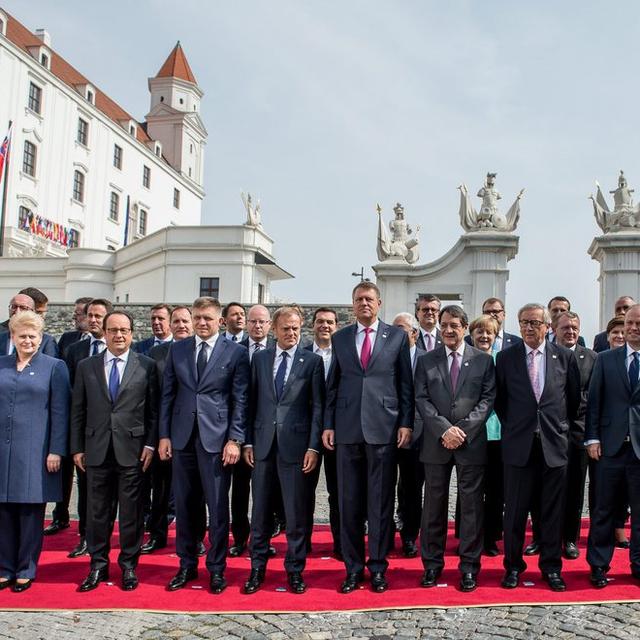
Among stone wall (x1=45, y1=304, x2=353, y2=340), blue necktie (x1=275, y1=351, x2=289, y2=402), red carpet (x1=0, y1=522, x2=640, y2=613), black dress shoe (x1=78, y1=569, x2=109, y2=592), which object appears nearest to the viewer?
red carpet (x1=0, y1=522, x2=640, y2=613)

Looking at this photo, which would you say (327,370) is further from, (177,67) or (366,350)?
(177,67)

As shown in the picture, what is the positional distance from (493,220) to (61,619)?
15.7 meters

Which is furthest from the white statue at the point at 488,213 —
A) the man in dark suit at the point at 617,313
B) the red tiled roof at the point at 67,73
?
the red tiled roof at the point at 67,73

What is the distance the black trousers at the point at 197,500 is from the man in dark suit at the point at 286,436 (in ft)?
0.75

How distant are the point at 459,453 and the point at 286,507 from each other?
4.50ft

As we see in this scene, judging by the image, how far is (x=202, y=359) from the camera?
570 cm

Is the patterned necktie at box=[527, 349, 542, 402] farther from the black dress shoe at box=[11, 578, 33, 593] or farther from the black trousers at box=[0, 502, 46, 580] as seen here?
the black dress shoe at box=[11, 578, 33, 593]

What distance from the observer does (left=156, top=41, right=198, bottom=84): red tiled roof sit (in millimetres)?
55938

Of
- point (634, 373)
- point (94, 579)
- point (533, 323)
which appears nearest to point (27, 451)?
point (94, 579)

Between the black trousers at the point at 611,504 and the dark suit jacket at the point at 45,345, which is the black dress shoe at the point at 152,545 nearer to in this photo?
the dark suit jacket at the point at 45,345

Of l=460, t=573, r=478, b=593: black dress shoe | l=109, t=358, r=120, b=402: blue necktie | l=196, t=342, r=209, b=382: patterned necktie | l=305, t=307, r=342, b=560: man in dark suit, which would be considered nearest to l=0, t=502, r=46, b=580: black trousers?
l=109, t=358, r=120, b=402: blue necktie

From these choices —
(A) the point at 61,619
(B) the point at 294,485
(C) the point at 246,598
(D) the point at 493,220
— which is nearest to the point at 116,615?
(A) the point at 61,619

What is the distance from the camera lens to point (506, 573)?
17.8ft

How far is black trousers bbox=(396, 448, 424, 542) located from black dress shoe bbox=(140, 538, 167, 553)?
2.17m
